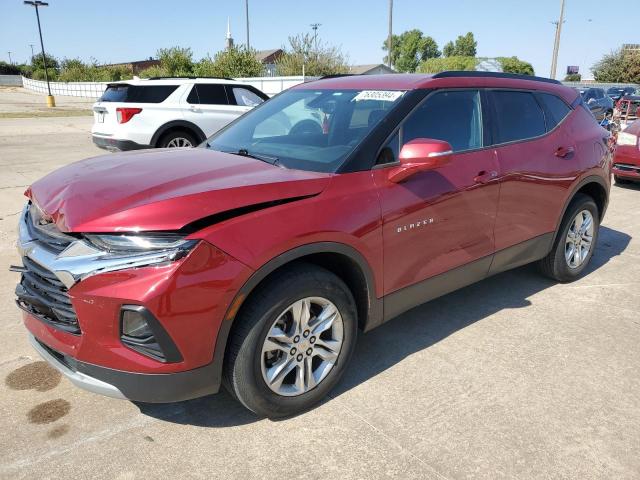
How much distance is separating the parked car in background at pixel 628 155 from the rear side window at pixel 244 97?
272 inches

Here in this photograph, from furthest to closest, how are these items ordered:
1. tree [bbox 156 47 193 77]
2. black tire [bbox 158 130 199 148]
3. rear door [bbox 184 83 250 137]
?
tree [bbox 156 47 193 77] < rear door [bbox 184 83 250 137] < black tire [bbox 158 130 199 148]

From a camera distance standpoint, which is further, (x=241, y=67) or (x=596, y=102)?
(x=241, y=67)

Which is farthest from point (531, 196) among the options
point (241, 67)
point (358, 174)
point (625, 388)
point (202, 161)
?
point (241, 67)

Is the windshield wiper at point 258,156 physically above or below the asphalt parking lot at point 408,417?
above

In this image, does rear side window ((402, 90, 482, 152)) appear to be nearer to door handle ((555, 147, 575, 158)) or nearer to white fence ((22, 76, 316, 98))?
door handle ((555, 147, 575, 158))

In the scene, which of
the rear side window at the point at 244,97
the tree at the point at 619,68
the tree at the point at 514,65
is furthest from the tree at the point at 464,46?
the rear side window at the point at 244,97

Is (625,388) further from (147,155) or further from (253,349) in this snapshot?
(147,155)

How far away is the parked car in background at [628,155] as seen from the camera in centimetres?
882

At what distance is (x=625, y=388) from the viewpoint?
3092mm

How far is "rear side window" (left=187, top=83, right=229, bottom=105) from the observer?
33.9 feet

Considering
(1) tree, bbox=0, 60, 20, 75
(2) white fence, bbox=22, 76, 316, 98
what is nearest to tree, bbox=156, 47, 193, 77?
(2) white fence, bbox=22, 76, 316, 98

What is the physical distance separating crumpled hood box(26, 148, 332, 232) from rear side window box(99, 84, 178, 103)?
287 inches

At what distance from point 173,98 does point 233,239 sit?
28.2 ft

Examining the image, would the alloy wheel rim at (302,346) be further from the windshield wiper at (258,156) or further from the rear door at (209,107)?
the rear door at (209,107)
